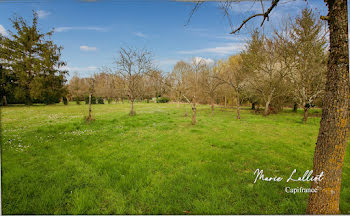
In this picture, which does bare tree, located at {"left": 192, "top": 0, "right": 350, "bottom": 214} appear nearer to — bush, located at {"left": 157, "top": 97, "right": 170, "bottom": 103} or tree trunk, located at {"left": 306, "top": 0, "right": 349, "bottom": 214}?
tree trunk, located at {"left": 306, "top": 0, "right": 349, "bottom": 214}

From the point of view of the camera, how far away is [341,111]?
1729mm

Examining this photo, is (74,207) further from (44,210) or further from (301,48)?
(301,48)

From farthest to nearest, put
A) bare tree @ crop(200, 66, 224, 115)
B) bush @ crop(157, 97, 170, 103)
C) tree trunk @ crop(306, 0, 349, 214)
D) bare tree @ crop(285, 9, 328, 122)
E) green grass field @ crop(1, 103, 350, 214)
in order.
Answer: bush @ crop(157, 97, 170, 103)
bare tree @ crop(200, 66, 224, 115)
bare tree @ crop(285, 9, 328, 122)
green grass field @ crop(1, 103, 350, 214)
tree trunk @ crop(306, 0, 349, 214)

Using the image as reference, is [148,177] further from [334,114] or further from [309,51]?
[309,51]

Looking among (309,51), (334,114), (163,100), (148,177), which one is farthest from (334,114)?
(163,100)

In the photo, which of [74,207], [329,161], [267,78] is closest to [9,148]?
[74,207]

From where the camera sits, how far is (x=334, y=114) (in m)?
1.76

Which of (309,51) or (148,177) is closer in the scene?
(148,177)

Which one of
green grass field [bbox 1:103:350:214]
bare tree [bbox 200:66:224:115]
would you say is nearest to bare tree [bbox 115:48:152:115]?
bare tree [bbox 200:66:224:115]

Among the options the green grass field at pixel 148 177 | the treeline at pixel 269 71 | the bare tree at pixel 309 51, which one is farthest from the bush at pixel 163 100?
the green grass field at pixel 148 177

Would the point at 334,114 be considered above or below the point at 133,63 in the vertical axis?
below

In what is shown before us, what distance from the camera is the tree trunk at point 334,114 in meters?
1.69

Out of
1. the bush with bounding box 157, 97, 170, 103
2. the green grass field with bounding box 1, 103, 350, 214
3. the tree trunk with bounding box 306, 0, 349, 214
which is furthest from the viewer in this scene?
the bush with bounding box 157, 97, 170, 103

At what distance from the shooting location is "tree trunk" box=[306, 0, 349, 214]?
169 cm
